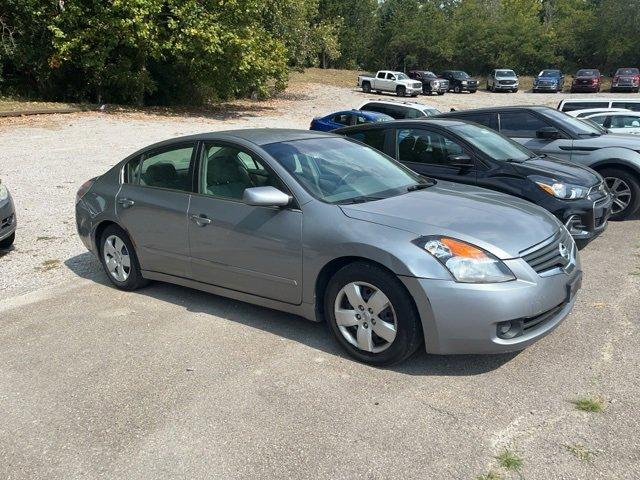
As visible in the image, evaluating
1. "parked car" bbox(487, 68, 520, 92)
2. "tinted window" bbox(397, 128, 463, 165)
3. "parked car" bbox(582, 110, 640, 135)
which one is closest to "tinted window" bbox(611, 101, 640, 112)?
"parked car" bbox(582, 110, 640, 135)

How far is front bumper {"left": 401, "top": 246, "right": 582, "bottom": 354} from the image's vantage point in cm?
345

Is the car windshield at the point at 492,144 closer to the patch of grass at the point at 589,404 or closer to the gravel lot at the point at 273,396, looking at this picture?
the gravel lot at the point at 273,396

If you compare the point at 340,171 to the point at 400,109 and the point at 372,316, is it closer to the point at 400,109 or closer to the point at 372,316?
the point at 372,316

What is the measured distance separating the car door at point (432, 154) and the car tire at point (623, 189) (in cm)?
259

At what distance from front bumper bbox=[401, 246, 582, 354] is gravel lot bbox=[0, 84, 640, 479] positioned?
267mm

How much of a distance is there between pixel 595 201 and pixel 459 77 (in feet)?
138

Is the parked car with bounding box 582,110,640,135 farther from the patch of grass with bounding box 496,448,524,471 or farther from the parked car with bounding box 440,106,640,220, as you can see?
the patch of grass with bounding box 496,448,524,471

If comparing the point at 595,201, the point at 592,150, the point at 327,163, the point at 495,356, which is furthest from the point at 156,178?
the point at 592,150

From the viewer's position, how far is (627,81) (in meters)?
42.6

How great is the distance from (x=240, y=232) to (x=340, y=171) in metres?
0.92

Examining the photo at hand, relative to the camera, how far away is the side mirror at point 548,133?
8.23 metres

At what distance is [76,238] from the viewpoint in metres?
7.55

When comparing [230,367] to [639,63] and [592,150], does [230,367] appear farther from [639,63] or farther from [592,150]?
[639,63]

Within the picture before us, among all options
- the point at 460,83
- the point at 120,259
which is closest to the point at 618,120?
the point at 120,259
